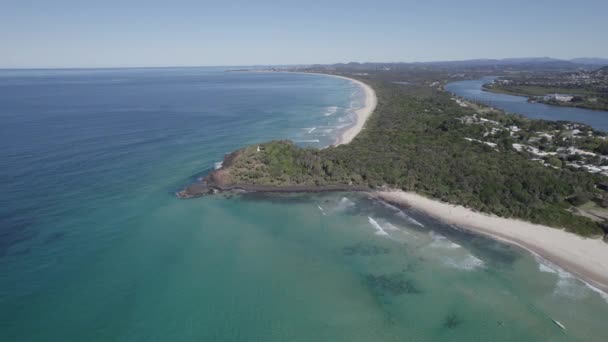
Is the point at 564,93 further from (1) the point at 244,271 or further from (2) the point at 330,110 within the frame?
(1) the point at 244,271

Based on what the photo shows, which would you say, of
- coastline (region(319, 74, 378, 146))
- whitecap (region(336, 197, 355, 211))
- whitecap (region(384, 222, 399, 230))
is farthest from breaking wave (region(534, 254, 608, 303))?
coastline (region(319, 74, 378, 146))

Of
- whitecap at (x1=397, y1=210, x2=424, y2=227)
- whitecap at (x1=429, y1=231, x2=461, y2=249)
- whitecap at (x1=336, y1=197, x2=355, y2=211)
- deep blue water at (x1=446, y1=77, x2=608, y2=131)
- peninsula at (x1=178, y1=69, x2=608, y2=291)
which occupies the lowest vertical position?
whitecap at (x1=429, y1=231, x2=461, y2=249)

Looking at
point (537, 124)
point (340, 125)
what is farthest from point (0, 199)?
point (537, 124)

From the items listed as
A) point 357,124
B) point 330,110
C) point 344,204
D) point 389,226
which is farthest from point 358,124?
point 389,226

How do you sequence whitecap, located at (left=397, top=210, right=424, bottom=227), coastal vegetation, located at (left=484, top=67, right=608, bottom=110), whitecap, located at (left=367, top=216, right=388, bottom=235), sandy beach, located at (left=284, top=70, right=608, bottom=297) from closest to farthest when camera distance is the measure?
sandy beach, located at (left=284, top=70, right=608, bottom=297) < whitecap, located at (left=367, top=216, right=388, bottom=235) < whitecap, located at (left=397, top=210, right=424, bottom=227) < coastal vegetation, located at (left=484, top=67, right=608, bottom=110)

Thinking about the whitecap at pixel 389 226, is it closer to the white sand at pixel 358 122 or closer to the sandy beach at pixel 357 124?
the sandy beach at pixel 357 124

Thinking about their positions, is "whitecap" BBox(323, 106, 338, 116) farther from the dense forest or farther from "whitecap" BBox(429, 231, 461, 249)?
"whitecap" BBox(429, 231, 461, 249)

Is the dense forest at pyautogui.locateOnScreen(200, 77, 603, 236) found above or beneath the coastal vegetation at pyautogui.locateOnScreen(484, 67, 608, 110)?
beneath
